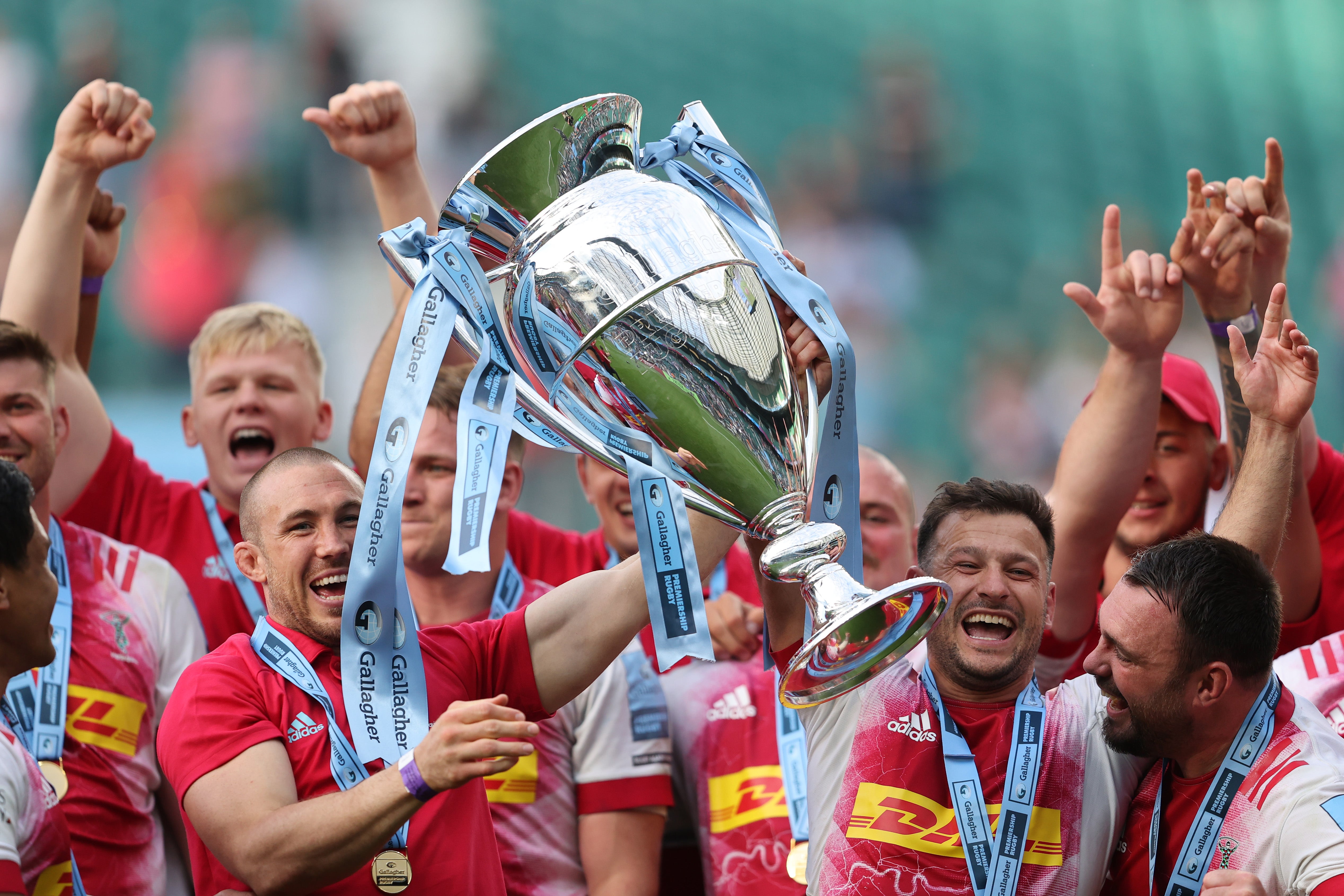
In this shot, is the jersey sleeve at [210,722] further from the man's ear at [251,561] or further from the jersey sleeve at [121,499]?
the jersey sleeve at [121,499]

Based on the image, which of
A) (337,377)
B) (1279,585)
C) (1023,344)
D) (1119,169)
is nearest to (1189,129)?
(1119,169)

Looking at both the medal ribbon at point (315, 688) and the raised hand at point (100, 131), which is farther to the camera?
the raised hand at point (100, 131)

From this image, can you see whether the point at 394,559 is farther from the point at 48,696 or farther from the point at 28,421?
the point at 28,421

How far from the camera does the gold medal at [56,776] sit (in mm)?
2727

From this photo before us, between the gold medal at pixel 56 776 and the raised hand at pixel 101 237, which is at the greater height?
the raised hand at pixel 101 237

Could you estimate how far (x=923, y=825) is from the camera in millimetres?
2482

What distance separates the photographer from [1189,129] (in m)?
11.7

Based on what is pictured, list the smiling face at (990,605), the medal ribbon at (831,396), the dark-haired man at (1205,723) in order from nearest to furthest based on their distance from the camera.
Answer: the medal ribbon at (831,396) < the dark-haired man at (1205,723) < the smiling face at (990,605)

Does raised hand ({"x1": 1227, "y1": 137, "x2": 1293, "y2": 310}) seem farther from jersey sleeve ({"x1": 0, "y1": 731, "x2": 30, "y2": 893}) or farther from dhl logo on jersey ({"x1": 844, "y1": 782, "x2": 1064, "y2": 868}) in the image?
jersey sleeve ({"x1": 0, "y1": 731, "x2": 30, "y2": 893})

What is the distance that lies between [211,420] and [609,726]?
1.36m

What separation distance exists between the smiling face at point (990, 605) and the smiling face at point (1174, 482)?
0.96 metres

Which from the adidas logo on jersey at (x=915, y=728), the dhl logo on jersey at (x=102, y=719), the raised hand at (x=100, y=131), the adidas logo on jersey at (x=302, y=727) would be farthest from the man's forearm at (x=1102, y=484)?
the raised hand at (x=100, y=131)

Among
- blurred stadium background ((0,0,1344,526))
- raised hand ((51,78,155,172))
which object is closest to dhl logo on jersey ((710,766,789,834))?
raised hand ((51,78,155,172))

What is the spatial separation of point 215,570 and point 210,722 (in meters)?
1.19
